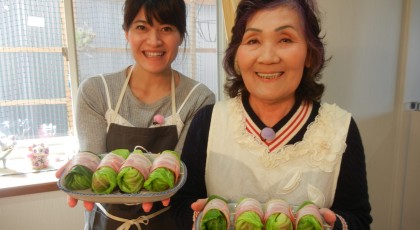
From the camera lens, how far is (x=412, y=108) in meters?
1.90

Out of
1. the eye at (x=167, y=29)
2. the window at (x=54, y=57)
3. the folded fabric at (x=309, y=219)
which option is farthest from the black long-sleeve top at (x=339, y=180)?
the window at (x=54, y=57)

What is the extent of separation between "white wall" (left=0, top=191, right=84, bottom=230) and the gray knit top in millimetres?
824

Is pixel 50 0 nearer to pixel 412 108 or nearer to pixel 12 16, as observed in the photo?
pixel 12 16

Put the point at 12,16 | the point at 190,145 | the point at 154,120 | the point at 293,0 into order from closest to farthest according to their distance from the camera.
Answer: the point at 293,0 → the point at 190,145 → the point at 154,120 → the point at 12,16

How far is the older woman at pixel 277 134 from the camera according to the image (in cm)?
84

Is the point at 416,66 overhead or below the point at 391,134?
overhead

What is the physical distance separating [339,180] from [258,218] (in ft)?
1.04

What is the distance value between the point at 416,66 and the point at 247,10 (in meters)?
1.52

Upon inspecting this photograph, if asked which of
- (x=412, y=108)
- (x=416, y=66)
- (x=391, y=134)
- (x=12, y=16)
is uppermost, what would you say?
(x=12, y=16)

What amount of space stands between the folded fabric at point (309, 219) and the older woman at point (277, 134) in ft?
0.20

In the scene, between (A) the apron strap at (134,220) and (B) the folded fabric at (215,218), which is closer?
(B) the folded fabric at (215,218)

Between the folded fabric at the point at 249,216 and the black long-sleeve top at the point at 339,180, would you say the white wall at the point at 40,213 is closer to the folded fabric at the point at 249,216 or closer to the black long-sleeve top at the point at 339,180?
the black long-sleeve top at the point at 339,180

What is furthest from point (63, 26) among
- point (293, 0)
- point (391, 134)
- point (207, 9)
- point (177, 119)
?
point (391, 134)

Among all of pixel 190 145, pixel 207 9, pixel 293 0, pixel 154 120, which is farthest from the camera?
pixel 207 9
